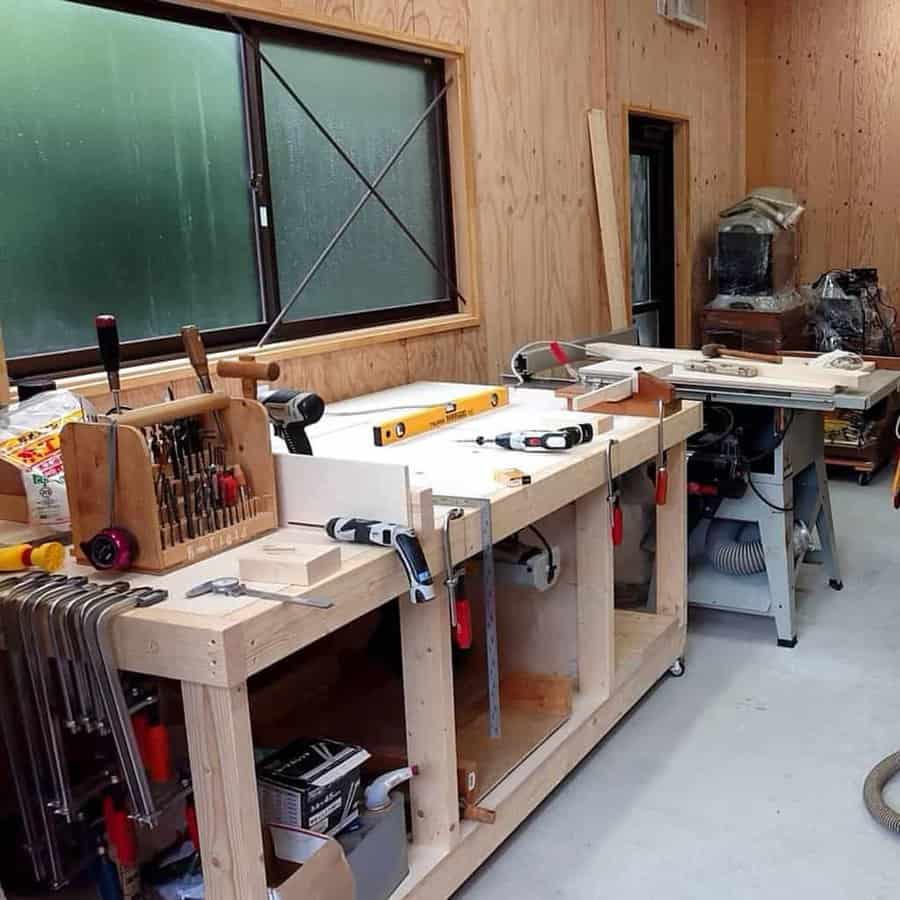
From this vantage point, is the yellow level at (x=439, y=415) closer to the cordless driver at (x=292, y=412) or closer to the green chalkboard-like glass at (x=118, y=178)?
the cordless driver at (x=292, y=412)

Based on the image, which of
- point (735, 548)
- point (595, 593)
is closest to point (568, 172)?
point (735, 548)

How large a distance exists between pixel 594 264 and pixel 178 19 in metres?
2.12

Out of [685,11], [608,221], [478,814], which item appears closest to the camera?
[478,814]

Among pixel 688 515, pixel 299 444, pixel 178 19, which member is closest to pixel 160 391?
pixel 299 444

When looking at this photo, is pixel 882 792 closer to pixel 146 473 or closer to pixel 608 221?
pixel 146 473

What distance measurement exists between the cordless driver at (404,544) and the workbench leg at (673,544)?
130 centimetres

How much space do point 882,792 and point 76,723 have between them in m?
1.79

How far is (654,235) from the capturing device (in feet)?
16.9

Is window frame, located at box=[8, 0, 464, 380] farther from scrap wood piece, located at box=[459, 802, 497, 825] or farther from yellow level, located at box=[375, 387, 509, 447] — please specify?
scrap wood piece, located at box=[459, 802, 497, 825]

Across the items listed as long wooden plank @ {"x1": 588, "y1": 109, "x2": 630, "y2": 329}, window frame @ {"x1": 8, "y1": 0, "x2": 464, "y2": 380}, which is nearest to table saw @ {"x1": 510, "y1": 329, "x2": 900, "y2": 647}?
window frame @ {"x1": 8, "y1": 0, "x2": 464, "y2": 380}

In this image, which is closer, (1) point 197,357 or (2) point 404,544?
(2) point 404,544

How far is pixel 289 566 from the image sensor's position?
147cm

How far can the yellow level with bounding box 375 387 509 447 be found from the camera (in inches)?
91.7

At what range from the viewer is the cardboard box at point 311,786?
1656 mm
